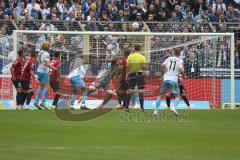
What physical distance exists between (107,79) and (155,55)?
2.74 m

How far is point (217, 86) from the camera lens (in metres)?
32.6

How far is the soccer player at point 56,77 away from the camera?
29.6 meters

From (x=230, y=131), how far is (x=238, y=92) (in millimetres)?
13951

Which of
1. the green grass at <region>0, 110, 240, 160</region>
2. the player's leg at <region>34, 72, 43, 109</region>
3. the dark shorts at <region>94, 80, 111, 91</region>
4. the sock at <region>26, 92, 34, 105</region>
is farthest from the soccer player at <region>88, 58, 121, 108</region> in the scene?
the green grass at <region>0, 110, 240, 160</region>

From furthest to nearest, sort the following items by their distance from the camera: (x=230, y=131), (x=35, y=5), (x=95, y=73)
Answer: (x=35, y=5), (x=95, y=73), (x=230, y=131)

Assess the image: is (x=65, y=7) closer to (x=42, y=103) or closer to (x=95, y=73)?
(x=95, y=73)

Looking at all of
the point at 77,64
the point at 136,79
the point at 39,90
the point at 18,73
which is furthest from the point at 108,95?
the point at 18,73

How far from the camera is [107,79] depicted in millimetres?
31094

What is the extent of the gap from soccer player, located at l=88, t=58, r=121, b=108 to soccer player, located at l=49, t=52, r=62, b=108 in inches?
51.9

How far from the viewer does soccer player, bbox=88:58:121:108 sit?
30.6 metres

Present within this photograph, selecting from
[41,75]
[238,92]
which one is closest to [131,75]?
[41,75]

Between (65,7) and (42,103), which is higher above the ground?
(65,7)

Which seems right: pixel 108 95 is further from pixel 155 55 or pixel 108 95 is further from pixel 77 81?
pixel 155 55

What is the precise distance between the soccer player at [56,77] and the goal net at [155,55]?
0.95ft
